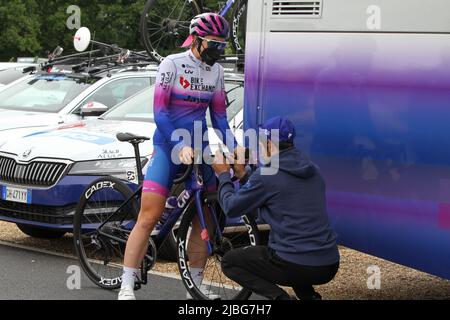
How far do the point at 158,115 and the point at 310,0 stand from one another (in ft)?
4.27

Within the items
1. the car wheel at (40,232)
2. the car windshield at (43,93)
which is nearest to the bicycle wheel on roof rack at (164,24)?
the car windshield at (43,93)

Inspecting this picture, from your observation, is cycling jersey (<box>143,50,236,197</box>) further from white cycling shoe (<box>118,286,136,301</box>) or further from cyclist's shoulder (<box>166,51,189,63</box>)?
white cycling shoe (<box>118,286,136,301</box>)

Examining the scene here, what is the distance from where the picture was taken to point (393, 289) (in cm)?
689

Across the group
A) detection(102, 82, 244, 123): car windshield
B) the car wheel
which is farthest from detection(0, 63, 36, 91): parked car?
the car wheel

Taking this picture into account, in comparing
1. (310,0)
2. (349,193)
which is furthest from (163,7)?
(349,193)

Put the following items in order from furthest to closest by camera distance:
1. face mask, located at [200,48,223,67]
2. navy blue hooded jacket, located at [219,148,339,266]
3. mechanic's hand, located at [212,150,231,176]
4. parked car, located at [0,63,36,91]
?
parked car, located at [0,63,36,91]
face mask, located at [200,48,223,67]
mechanic's hand, located at [212,150,231,176]
navy blue hooded jacket, located at [219,148,339,266]

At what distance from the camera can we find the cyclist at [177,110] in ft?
18.7

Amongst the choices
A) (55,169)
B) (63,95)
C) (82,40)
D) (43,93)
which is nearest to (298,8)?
(55,169)

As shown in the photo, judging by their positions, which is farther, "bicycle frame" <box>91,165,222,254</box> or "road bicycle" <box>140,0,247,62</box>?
"road bicycle" <box>140,0,247,62</box>

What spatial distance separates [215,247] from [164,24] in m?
4.46

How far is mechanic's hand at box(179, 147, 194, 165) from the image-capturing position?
5547mm

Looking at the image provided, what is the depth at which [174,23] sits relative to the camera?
973 cm

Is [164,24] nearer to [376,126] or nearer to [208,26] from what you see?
[208,26]

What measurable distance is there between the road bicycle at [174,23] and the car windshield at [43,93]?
4.65 ft
